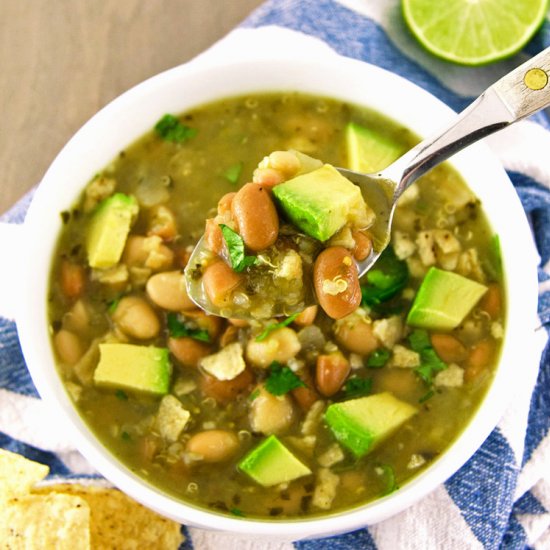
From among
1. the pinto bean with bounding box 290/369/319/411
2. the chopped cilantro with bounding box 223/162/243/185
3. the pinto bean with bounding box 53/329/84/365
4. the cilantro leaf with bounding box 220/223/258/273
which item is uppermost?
the cilantro leaf with bounding box 220/223/258/273

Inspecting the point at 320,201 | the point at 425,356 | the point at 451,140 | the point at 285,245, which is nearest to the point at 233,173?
the point at 285,245

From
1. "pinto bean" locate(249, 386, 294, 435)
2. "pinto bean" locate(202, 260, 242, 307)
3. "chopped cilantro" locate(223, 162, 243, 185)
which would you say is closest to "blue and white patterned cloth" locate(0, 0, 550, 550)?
"chopped cilantro" locate(223, 162, 243, 185)

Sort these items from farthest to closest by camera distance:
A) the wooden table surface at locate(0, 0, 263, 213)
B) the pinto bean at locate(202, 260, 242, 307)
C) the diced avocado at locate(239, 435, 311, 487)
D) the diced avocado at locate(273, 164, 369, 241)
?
1. the wooden table surface at locate(0, 0, 263, 213)
2. the diced avocado at locate(239, 435, 311, 487)
3. the pinto bean at locate(202, 260, 242, 307)
4. the diced avocado at locate(273, 164, 369, 241)

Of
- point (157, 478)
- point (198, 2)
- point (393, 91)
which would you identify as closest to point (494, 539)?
point (157, 478)

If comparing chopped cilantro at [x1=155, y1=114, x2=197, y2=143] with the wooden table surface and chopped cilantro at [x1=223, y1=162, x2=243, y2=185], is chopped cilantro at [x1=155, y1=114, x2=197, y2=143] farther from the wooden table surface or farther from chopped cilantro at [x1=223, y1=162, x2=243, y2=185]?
the wooden table surface

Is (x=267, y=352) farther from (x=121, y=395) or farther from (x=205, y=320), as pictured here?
(x=121, y=395)

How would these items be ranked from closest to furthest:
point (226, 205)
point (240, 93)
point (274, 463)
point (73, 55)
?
point (226, 205) < point (274, 463) < point (240, 93) < point (73, 55)

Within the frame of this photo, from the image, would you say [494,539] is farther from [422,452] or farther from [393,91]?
[393,91]
